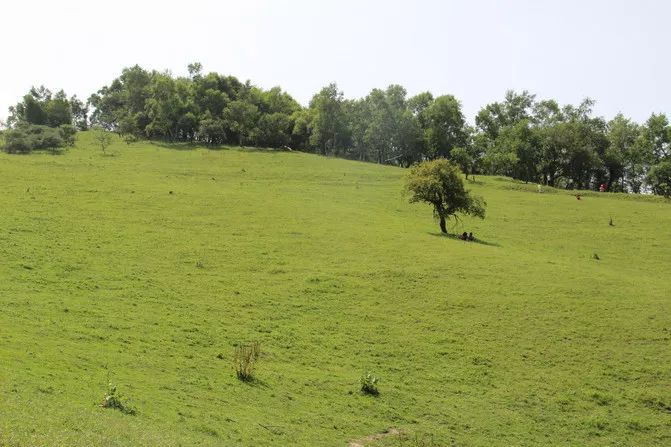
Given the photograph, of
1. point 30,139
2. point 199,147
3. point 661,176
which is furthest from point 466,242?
point 199,147

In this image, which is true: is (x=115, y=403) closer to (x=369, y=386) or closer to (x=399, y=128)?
(x=369, y=386)

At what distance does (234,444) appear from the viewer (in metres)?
17.9

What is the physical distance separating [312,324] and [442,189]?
89.3 feet

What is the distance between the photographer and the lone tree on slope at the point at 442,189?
182 ft

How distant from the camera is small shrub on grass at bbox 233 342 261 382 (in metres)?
24.2

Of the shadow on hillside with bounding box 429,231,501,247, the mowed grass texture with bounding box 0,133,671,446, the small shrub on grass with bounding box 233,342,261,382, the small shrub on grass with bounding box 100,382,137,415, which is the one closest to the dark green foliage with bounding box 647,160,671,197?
the mowed grass texture with bounding box 0,133,671,446

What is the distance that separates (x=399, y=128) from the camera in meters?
119

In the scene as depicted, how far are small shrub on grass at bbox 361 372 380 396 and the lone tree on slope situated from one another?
32251mm

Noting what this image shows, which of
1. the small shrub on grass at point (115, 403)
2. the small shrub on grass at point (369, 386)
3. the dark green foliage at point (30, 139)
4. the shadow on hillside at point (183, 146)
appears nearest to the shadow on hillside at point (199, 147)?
the shadow on hillside at point (183, 146)

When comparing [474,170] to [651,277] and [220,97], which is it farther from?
[651,277]

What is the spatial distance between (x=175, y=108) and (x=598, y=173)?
264 ft

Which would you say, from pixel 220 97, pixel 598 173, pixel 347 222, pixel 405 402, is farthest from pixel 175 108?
pixel 405 402

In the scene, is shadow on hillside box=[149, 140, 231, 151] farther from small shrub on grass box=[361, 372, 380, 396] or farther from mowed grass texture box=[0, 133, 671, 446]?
small shrub on grass box=[361, 372, 380, 396]

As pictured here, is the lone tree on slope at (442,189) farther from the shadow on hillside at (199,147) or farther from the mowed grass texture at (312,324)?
the shadow on hillside at (199,147)
